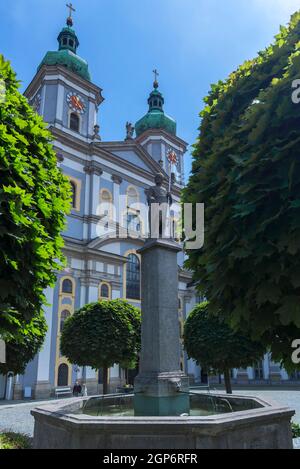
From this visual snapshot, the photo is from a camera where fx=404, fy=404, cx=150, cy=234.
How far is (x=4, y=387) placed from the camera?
2584cm

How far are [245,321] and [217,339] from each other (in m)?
12.0

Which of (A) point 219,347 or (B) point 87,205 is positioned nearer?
(A) point 219,347

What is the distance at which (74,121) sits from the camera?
35531 mm

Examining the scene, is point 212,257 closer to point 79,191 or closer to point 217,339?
point 217,339

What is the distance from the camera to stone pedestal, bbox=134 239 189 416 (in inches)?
311

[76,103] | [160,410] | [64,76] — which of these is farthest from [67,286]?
[160,410]

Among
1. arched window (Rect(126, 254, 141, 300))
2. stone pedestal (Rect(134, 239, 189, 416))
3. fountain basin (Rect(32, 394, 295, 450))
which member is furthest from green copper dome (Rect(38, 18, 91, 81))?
fountain basin (Rect(32, 394, 295, 450))

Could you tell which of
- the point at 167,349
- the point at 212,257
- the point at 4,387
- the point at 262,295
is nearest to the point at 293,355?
the point at 262,295

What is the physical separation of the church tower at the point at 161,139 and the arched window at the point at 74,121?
1005 centimetres

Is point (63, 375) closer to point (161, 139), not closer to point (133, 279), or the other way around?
point (133, 279)

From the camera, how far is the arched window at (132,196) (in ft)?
120

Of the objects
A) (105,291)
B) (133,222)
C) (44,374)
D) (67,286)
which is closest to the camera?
(44,374)

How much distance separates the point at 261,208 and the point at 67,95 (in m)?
33.4
